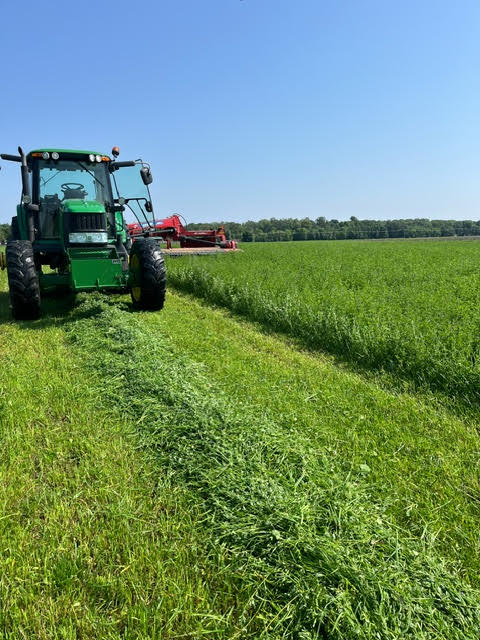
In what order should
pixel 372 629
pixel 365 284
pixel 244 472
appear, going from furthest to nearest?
pixel 365 284 < pixel 244 472 < pixel 372 629

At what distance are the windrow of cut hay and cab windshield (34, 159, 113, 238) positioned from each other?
17.1 ft

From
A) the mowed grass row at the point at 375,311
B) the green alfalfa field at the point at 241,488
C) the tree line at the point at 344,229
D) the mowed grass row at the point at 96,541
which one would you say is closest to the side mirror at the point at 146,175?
the mowed grass row at the point at 375,311

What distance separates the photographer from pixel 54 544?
204cm

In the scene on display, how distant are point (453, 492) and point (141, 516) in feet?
5.98

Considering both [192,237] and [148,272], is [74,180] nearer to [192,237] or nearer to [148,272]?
[148,272]

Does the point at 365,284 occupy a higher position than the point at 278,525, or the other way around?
the point at 365,284

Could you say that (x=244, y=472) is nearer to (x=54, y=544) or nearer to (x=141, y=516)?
(x=141, y=516)

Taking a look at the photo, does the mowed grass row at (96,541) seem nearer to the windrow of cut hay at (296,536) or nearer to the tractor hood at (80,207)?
the windrow of cut hay at (296,536)

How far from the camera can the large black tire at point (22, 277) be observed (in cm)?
618

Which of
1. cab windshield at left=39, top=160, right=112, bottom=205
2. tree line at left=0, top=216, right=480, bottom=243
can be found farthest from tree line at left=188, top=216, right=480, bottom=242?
cab windshield at left=39, top=160, right=112, bottom=205

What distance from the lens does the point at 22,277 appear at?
6.18 m

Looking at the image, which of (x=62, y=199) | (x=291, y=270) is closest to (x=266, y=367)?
(x=62, y=199)

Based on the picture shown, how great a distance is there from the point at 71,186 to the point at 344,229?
7019cm

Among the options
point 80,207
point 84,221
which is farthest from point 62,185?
point 84,221
